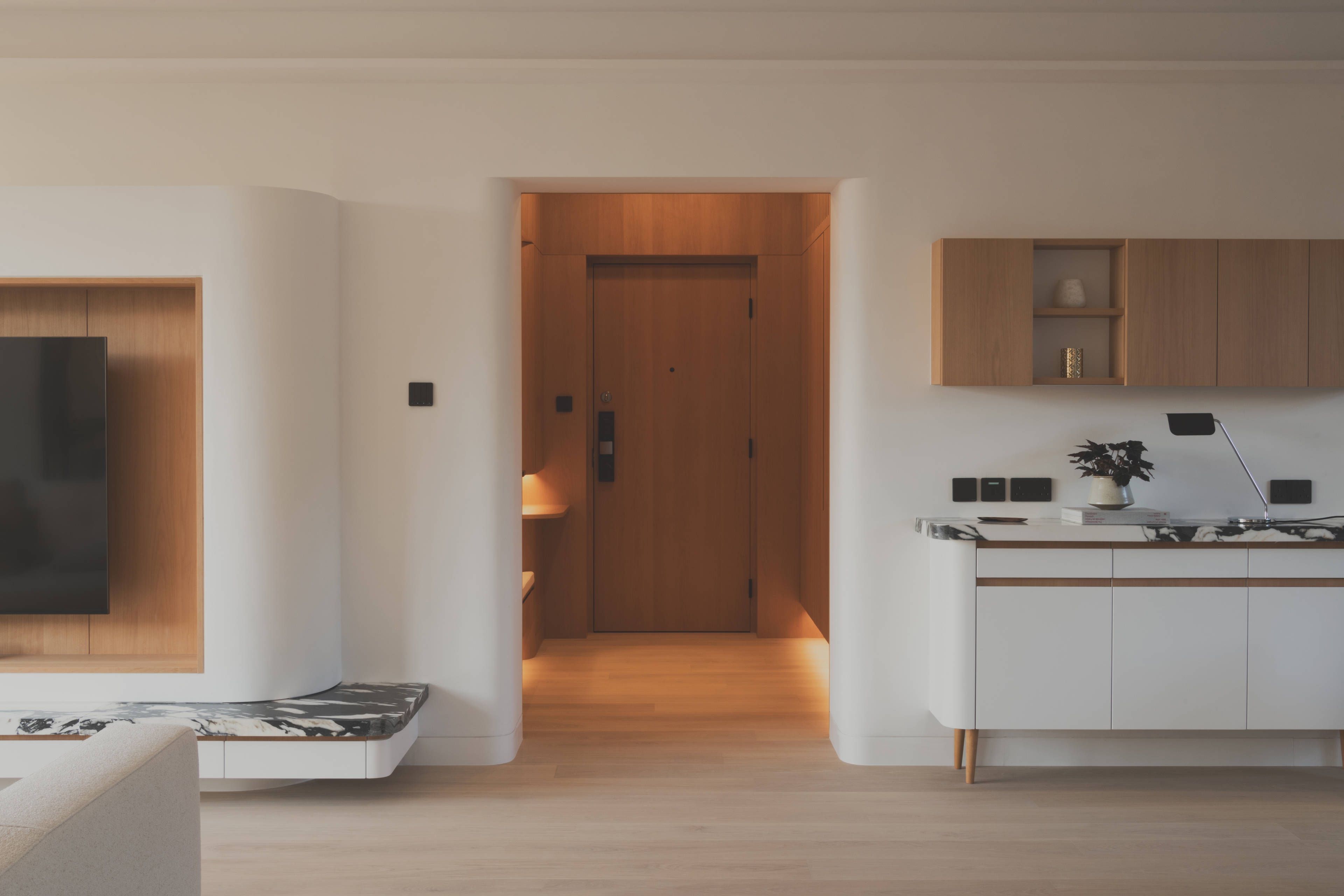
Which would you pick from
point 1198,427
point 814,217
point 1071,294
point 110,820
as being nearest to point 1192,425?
point 1198,427

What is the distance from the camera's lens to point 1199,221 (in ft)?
10.1

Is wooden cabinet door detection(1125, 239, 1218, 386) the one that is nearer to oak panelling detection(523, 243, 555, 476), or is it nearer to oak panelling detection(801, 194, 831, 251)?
oak panelling detection(801, 194, 831, 251)

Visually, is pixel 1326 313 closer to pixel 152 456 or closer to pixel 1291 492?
pixel 1291 492

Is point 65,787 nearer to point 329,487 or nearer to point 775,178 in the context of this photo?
point 329,487

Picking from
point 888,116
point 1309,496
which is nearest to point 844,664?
point 1309,496

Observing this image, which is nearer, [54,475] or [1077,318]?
[54,475]

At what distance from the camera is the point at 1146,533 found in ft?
9.23

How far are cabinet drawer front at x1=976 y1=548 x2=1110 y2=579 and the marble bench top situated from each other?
0.04 metres

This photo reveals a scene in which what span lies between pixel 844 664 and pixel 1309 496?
1.78 metres

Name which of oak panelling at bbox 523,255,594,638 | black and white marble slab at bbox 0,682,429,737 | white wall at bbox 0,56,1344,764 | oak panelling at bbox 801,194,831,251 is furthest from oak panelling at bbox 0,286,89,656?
oak panelling at bbox 801,194,831,251

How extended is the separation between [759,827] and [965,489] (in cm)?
136

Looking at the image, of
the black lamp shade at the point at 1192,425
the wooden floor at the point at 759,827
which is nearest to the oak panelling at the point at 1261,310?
the black lamp shade at the point at 1192,425

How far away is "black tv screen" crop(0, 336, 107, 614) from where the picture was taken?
2887 mm

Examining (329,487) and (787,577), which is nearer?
(329,487)
